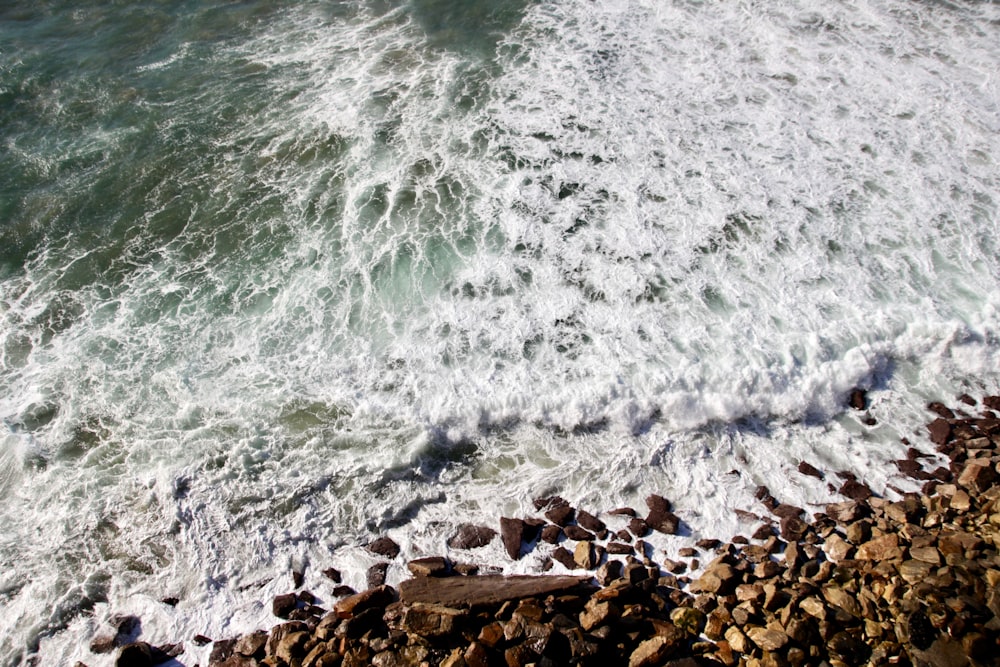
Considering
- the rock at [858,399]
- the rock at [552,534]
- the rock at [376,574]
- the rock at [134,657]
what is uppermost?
the rock at [858,399]

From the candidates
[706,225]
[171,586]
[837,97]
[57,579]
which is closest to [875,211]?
[706,225]

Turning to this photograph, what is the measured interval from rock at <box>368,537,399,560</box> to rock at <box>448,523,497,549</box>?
514 millimetres

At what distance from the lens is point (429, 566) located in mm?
5699

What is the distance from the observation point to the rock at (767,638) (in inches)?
184

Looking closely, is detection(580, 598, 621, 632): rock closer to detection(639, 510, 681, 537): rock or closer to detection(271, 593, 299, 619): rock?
detection(639, 510, 681, 537): rock

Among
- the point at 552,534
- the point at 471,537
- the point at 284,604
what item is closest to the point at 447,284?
the point at 471,537

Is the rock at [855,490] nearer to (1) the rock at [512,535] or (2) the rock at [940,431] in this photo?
(2) the rock at [940,431]

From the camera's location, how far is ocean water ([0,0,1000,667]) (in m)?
6.29

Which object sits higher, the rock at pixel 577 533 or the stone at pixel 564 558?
the rock at pixel 577 533

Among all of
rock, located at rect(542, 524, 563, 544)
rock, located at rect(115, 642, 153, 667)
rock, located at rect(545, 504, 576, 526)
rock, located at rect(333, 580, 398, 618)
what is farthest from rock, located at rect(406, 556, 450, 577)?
rock, located at rect(115, 642, 153, 667)

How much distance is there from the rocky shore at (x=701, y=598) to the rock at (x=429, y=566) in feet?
0.04

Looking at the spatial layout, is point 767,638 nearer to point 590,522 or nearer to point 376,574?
point 590,522

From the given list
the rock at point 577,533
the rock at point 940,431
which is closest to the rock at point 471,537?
the rock at point 577,533

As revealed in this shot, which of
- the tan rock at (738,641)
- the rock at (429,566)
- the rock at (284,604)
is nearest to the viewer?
the tan rock at (738,641)
